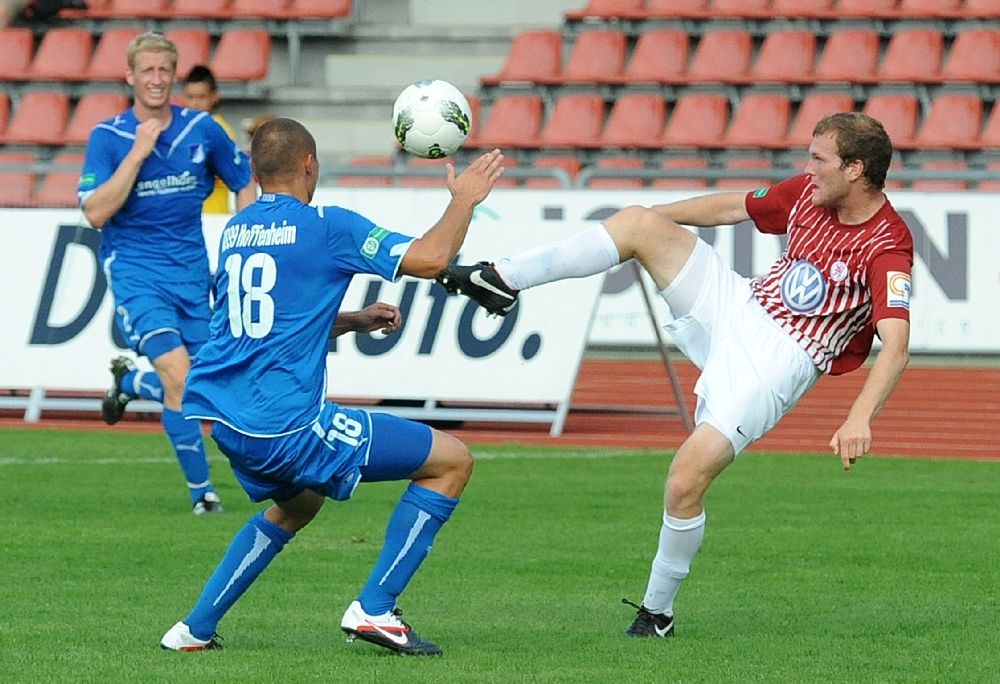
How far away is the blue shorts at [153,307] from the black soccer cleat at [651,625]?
3673mm

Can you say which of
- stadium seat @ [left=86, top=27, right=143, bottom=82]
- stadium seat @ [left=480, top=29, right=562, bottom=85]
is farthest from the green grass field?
stadium seat @ [left=86, top=27, right=143, bottom=82]

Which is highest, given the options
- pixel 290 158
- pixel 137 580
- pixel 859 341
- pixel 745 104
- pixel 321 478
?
pixel 745 104

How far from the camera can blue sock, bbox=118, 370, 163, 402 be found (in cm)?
984

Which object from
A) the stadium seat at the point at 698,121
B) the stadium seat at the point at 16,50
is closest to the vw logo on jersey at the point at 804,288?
the stadium seat at the point at 698,121

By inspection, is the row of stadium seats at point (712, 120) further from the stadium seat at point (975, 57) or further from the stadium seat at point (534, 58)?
the stadium seat at point (534, 58)

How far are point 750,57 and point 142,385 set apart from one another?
11.6 m

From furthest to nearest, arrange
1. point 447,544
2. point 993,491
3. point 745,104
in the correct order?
1. point 745,104
2. point 993,491
3. point 447,544

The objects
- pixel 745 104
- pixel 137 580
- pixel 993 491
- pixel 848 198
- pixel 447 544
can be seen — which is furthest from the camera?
pixel 745 104

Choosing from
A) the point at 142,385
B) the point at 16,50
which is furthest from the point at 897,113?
the point at 142,385

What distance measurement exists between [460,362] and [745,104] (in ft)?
24.3

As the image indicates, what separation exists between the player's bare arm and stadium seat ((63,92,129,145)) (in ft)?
53.2

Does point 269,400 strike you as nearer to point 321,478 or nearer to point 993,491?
point 321,478

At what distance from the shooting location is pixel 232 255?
5.70 m

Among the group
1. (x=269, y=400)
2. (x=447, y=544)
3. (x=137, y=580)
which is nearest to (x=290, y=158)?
(x=269, y=400)
